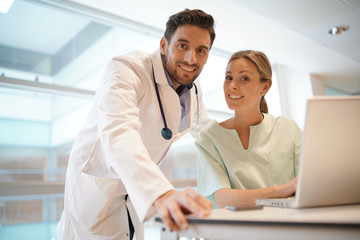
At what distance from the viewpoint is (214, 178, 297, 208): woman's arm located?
1.02 m

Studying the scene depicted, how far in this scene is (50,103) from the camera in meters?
2.65

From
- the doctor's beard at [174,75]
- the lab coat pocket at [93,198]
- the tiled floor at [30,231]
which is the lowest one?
the tiled floor at [30,231]

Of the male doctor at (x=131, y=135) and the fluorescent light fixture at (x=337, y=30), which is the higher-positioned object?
the fluorescent light fixture at (x=337, y=30)

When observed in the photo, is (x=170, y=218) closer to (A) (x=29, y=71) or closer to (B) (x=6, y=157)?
(B) (x=6, y=157)

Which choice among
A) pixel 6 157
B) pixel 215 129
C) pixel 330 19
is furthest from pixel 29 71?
pixel 330 19

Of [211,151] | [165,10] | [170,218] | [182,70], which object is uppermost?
[165,10]

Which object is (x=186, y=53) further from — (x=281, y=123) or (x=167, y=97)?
(x=281, y=123)

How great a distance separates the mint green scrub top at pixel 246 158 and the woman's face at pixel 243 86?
0.14 m

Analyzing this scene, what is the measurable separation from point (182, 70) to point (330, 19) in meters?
2.89

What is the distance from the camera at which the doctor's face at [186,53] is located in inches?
55.5

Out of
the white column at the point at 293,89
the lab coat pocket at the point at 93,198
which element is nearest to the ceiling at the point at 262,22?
the white column at the point at 293,89

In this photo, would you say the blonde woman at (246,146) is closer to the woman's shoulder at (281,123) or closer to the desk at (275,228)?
the woman's shoulder at (281,123)

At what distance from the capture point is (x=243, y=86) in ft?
4.84

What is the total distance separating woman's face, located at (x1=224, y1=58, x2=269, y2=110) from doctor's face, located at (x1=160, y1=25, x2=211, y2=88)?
0.62 feet
